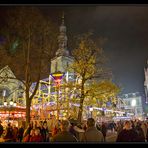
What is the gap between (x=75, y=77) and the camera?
28.9 ft

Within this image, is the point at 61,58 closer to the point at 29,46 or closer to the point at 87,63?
the point at 87,63

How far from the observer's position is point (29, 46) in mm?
7539

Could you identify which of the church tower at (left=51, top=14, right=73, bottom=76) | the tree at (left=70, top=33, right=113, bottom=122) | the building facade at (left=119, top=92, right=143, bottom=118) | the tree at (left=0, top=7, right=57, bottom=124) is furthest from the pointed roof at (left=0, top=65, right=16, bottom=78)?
the building facade at (left=119, top=92, right=143, bottom=118)

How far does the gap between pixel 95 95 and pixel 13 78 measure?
2911 mm

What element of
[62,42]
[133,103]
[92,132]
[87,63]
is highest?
[62,42]

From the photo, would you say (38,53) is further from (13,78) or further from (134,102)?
(134,102)

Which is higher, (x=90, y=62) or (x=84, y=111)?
(x=90, y=62)

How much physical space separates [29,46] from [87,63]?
2227 millimetres

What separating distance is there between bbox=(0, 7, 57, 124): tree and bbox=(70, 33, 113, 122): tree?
0.92m

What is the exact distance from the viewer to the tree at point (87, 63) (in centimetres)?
788

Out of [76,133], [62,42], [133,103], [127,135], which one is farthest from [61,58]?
[127,135]

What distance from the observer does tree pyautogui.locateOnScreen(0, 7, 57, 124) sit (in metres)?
7.38
